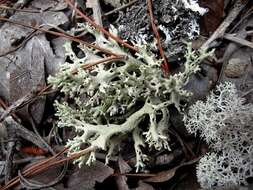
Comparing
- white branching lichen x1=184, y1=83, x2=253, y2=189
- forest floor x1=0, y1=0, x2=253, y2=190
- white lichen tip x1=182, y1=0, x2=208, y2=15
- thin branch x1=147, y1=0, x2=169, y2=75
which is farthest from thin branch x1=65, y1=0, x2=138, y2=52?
white branching lichen x1=184, y1=83, x2=253, y2=189

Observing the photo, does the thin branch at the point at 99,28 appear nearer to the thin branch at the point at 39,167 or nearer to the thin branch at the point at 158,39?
the thin branch at the point at 158,39

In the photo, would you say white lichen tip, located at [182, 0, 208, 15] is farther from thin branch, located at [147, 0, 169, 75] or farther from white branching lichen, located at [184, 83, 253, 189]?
white branching lichen, located at [184, 83, 253, 189]

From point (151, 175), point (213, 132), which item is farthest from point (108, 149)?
point (213, 132)

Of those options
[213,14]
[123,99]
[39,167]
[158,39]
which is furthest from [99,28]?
[39,167]

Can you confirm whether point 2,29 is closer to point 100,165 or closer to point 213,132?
point 100,165

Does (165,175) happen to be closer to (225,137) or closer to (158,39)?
(225,137)

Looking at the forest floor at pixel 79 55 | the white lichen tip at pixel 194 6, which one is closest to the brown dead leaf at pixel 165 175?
the forest floor at pixel 79 55
